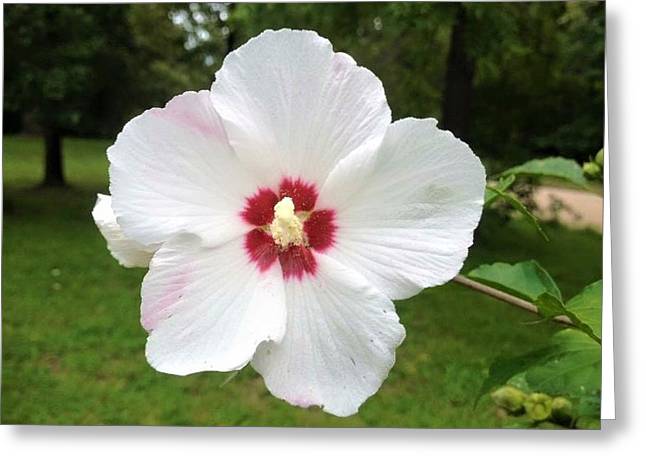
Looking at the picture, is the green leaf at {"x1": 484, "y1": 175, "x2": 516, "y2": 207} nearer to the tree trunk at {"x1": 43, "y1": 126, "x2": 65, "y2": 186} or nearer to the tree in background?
the tree in background

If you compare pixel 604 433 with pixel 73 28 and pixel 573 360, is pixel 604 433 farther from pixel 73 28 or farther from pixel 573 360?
pixel 73 28

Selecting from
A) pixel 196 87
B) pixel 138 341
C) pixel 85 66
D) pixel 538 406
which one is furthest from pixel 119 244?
pixel 85 66

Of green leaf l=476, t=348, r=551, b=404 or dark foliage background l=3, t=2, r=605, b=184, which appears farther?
dark foliage background l=3, t=2, r=605, b=184

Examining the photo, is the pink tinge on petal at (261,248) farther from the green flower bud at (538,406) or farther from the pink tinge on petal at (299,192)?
the green flower bud at (538,406)

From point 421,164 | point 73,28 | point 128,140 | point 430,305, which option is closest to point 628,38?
point 421,164

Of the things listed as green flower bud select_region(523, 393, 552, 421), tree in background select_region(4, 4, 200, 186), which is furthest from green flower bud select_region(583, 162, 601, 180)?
tree in background select_region(4, 4, 200, 186)

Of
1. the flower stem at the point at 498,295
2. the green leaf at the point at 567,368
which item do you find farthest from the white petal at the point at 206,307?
the green leaf at the point at 567,368

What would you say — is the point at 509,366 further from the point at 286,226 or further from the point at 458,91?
the point at 458,91
